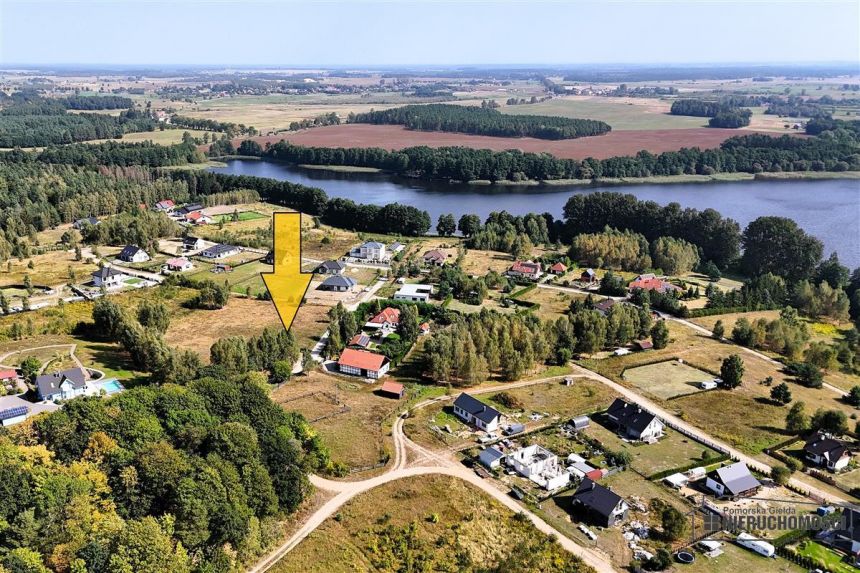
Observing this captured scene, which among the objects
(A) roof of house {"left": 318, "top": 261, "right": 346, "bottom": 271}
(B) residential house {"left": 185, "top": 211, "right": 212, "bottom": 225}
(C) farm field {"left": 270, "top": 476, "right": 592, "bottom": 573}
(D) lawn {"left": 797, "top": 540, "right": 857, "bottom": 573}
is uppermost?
(B) residential house {"left": 185, "top": 211, "right": 212, "bottom": 225}

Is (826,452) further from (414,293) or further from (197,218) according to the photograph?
(197,218)

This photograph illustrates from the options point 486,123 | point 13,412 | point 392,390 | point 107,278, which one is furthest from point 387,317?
point 486,123

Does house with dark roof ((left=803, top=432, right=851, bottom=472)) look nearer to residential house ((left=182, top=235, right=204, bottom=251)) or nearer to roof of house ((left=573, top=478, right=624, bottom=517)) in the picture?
roof of house ((left=573, top=478, right=624, bottom=517))

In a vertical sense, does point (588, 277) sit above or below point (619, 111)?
below

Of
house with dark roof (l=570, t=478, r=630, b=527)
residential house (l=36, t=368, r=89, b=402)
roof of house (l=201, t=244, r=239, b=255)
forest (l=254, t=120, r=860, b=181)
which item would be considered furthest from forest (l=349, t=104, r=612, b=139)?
house with dark roof (l=570, t=478, r=630, b=527)

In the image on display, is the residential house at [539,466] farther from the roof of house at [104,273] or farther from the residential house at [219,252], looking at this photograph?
the residential house at [219,252]

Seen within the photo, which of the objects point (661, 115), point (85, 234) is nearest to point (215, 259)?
point (85, 234)

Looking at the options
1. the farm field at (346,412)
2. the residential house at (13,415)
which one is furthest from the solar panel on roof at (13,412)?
the farm field at (346,412)
